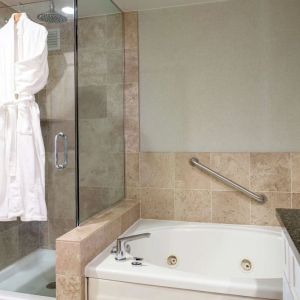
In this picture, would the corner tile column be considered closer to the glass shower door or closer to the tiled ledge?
the glass shower door

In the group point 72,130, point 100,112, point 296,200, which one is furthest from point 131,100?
point 296,200

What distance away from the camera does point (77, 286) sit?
147cm

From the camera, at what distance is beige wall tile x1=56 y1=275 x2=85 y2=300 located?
1471mm

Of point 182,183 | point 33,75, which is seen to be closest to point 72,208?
point 182,183

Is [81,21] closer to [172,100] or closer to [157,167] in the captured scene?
[172,100]

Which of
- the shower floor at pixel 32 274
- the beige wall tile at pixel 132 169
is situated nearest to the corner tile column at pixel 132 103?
the beige wall tile at pixel 132 169

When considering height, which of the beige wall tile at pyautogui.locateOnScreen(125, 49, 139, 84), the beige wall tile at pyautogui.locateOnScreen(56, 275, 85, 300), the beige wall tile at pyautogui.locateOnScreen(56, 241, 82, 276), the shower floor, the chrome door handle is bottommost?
the shower floor

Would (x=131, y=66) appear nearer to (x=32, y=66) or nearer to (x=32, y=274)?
(x=32, y=66)

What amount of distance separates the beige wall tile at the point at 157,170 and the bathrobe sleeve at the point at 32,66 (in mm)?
1011

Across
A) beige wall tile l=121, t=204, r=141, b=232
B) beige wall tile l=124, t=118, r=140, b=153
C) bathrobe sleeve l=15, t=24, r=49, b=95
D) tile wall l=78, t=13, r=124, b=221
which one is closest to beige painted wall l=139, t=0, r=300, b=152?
beige wall tile l=124, t=118, r=140, b=153

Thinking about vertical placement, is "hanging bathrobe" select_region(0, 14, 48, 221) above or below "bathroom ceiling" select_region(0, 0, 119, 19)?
below

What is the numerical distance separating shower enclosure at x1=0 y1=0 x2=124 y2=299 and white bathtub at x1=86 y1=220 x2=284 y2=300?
0.41m

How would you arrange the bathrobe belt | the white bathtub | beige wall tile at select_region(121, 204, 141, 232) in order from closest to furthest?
the white bathtub, the bathrobe belt, beige wall tile at select_region(121, 204, 141, 232)

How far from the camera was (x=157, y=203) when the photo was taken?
240 cm
